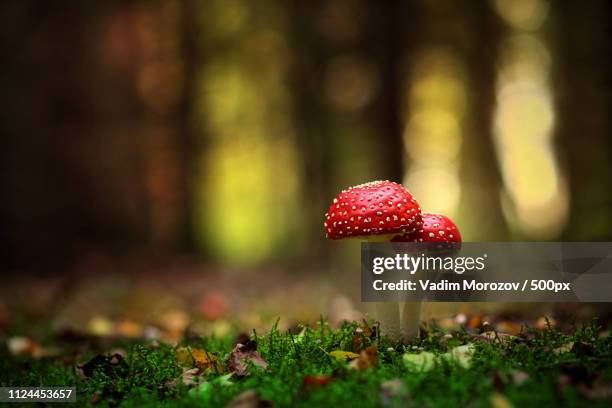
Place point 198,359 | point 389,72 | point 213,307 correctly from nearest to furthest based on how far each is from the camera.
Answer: point 198,359
point 213,307
point 389,72

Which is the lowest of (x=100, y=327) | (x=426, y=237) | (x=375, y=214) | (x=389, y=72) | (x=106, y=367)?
(x=100, y=327)

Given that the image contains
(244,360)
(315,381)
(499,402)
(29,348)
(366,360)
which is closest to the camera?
(499,402)

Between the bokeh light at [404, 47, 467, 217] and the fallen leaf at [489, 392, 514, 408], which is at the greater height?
the bokeh light at [404, 47, 467, 217]

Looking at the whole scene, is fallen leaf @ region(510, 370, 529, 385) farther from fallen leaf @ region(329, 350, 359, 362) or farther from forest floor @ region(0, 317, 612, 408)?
fallen leaf @ region(329, 350, 359, 362)

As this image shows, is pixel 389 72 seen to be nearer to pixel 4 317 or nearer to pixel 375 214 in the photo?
pixel 4 317

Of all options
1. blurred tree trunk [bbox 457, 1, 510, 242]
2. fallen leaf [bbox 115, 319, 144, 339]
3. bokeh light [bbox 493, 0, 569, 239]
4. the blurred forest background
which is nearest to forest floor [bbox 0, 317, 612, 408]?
fallen leaf [bbox 115, 319, 144, 339]

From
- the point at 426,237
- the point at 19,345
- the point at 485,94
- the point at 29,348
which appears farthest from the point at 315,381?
the point at 485,94
